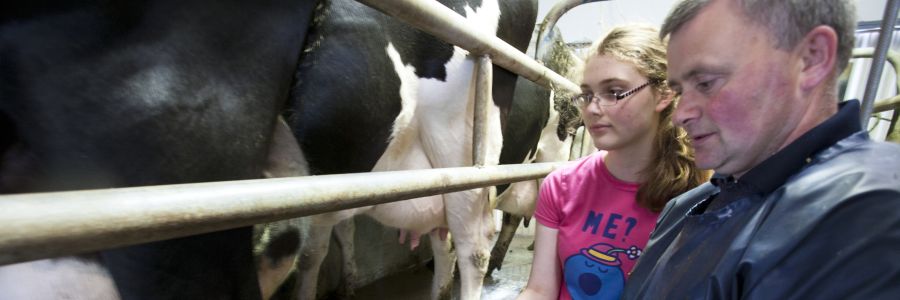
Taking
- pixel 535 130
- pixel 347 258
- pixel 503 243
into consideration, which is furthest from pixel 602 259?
pixel 503 243

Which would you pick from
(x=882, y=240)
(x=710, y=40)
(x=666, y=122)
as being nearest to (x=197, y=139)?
(x=710, y=40)

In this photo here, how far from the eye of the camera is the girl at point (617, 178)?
1.05 m

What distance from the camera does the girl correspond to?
1.05m

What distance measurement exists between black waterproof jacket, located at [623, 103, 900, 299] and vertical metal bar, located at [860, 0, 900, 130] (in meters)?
0.47

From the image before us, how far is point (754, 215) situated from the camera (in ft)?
1.79

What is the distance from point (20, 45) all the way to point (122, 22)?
0.13m

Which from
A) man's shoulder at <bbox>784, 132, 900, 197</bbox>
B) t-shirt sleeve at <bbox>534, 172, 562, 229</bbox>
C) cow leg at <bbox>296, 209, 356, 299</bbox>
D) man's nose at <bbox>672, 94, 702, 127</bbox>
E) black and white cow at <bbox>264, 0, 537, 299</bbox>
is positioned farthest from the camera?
cow leg at <bbox>296, 209, 356, 299</bbox>

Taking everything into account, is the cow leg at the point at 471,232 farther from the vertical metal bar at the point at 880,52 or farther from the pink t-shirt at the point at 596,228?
the vertical metal bar at the point at 880,52

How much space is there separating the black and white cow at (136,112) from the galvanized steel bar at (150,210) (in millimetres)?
264

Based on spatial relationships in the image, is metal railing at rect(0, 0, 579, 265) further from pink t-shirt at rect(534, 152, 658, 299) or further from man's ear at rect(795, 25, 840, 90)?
man's ear at rect(795, 25, 840, 90)

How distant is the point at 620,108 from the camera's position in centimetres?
105

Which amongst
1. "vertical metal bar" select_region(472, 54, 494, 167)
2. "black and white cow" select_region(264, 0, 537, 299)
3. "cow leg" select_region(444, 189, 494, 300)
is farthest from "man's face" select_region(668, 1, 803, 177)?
"cow leg" select_region(444, 189, 494, 300)

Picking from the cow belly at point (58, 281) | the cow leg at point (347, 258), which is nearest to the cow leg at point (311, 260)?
the cow leg at point (347, 258)

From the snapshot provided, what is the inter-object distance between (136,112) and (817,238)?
88cm
